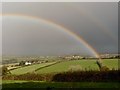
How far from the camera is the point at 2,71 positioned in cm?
5225

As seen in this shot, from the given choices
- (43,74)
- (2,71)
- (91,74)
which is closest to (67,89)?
(91,74)

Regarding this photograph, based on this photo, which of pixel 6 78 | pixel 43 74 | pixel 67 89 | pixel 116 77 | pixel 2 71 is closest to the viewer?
pixel 67 89

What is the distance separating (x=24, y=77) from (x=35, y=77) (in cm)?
227

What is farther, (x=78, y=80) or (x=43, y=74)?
(x=43, y=74)

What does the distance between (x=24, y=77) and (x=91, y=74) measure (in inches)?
444

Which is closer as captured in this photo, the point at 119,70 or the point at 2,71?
the point at 119,70

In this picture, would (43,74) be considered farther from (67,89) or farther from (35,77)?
(67,89)

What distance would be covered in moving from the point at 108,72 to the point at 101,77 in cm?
118

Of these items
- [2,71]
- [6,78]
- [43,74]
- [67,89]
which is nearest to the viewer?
[67,89]

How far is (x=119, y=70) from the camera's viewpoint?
125 ft

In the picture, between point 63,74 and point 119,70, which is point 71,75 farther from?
point 119,70

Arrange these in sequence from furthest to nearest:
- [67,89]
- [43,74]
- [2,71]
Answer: [2,71], [43,74], [67,89]

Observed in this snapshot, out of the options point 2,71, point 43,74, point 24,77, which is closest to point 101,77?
point 43,74

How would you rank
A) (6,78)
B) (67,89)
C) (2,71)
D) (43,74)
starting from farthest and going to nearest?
1. (2,71)
2. (6,78)
3. (43,74)
4. (67,89)
